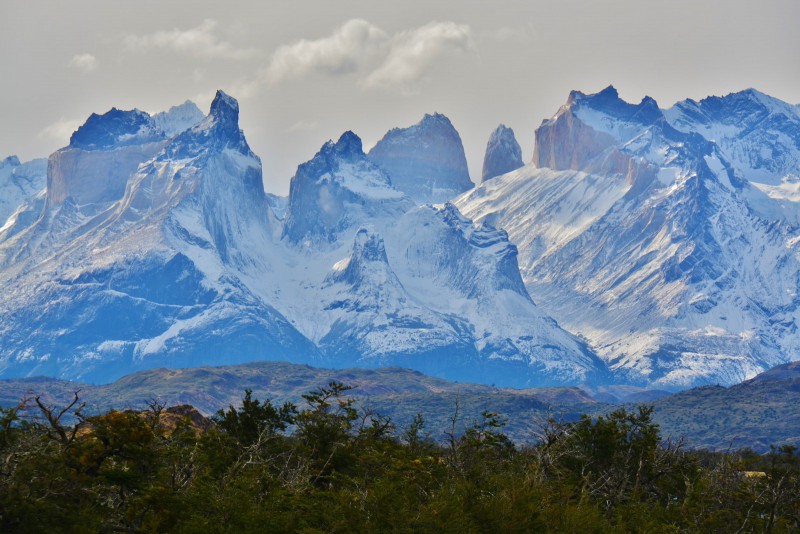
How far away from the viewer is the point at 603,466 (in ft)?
365

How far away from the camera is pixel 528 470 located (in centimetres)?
9281

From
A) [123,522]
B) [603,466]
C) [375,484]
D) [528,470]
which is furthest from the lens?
[603,466]

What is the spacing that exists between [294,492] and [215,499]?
6631 mm

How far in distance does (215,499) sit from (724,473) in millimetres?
45695

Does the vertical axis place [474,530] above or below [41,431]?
below

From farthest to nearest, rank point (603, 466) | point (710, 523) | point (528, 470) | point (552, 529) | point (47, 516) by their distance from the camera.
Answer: point (603, 466) < point (528, 470) < point (710, 523) < point (552, 529) < point (47, 516)

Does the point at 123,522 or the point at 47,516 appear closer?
the point at 47,516

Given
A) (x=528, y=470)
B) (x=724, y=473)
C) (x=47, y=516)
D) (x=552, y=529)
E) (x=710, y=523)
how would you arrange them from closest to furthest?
(x=47, y=516), (x=552, y=529), (x=710, y=523), (x=528, y=470), (x=724, y=473)

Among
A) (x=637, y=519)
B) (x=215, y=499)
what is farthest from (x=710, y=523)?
(x=215, y=499)

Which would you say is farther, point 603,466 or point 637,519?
point 603,466

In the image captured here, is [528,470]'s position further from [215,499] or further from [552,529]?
[215,499]

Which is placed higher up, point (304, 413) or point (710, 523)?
point (304, 413)

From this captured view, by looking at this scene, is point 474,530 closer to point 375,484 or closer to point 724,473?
point 375,484

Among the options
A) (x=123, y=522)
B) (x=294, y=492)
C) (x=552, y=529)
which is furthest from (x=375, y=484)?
(x=123, y=522)
